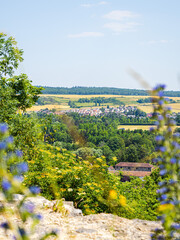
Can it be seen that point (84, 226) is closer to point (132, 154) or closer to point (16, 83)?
point (16, 83)

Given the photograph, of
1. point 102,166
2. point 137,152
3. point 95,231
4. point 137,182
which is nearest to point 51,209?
point 95,231

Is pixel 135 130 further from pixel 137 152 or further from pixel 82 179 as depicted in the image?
pixel 82 179

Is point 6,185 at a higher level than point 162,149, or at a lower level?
lower

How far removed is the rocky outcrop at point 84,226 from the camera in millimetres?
4125

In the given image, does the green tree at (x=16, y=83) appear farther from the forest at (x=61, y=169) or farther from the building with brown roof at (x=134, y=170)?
the building with brown roof at (x=134, y=170)

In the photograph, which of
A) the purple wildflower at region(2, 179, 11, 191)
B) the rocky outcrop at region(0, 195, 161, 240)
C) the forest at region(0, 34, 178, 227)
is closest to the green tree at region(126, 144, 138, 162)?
the forest at region(0, 34, 178, 227)

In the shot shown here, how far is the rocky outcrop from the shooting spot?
4125mm

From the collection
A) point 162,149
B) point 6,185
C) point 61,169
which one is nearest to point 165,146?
point 162,149

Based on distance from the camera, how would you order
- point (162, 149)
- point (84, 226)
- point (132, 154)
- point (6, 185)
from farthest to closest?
1. point (132, 154)
2. point (84, 226)
3. point (162, 149)
4. point (6, 185)

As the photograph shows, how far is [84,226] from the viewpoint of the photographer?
4.62 m

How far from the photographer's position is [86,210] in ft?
20.5

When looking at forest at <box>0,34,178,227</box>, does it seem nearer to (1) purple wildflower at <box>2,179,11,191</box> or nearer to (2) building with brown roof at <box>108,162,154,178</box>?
(2) building with brown roof at <box>108,162,154,178</box>

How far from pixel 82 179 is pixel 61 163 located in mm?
1478

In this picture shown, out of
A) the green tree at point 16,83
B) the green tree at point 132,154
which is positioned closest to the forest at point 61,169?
the green tree at point 16,83
